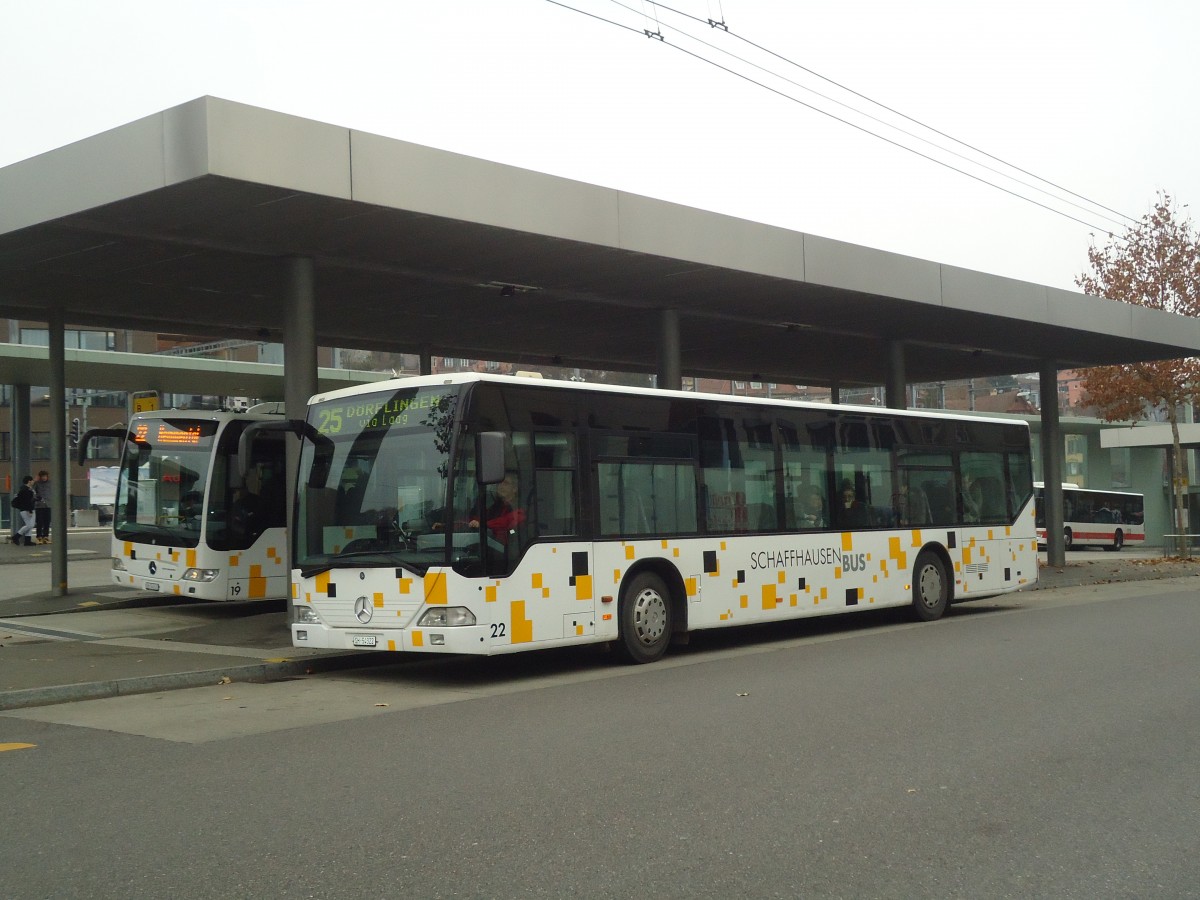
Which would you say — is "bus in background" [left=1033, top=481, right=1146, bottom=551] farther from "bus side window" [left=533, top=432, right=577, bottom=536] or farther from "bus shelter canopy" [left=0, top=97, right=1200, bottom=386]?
"bus side window" [left=533, top=432, right=577, bottom=536]

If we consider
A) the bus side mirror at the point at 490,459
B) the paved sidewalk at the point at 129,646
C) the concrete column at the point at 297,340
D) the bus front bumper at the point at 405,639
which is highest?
the concrete column at the point at 297,340

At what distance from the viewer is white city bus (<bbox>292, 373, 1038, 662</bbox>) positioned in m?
11.3

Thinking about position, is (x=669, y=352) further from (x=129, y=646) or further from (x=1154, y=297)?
(x=1154, y=297)

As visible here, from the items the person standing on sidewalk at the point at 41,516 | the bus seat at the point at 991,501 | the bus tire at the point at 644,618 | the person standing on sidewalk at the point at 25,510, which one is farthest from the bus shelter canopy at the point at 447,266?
the person standing on sidewalk at the point at 41,516

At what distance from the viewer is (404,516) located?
11453 millimetres

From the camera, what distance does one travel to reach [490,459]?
11.1 meters

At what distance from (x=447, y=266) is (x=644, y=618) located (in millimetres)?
6440

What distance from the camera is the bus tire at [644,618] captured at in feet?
41.6

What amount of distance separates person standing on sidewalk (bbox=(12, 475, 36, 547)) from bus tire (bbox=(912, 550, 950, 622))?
2482cm

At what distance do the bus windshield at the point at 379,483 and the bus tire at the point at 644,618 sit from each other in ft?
7.42

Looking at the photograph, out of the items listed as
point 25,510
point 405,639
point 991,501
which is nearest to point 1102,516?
point 991,501

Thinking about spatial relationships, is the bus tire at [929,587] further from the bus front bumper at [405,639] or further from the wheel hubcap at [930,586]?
the bus front bumper at [405,639]

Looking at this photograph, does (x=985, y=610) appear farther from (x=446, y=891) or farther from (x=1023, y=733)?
(x=446, y=891)

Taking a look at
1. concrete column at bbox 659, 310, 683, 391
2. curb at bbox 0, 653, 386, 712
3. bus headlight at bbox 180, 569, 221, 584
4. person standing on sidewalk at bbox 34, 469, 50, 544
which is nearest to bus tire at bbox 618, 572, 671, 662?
curb at bbox 0, 653, 386, 712
